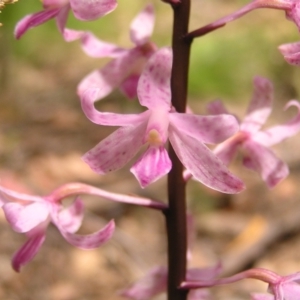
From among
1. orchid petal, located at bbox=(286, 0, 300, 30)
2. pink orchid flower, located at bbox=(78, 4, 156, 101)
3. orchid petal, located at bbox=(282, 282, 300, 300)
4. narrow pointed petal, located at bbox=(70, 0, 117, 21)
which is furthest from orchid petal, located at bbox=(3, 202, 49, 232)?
orchid petal, located at bbox=(286, 0, 300, 30)

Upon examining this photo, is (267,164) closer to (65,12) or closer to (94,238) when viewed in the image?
(94,238)

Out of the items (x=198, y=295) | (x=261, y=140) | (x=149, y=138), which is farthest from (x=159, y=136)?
(x=198, y=295)

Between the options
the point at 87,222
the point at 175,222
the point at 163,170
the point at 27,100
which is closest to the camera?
the point at 163,170

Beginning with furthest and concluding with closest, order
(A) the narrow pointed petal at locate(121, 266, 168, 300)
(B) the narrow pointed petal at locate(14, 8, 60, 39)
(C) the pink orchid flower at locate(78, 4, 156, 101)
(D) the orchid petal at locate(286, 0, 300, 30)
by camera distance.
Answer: (A) the narrow pointed petal at locate(121, 266, 168, 300), (C) the pink orchid flower at locate(78, 4, 156, 101), (B) the narrow pointed petal at locate(14, 8, 60, 39), (D) the orchid petal at locate(286, 0, 300, 30)

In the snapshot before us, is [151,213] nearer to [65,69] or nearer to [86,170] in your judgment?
[86,170]

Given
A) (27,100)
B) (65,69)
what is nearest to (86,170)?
(27,100)

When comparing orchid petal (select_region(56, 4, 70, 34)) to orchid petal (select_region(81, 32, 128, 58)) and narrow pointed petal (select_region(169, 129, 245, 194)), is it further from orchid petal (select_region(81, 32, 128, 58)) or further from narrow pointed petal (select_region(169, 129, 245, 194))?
narrow pointed petal (select_region(169, 129, 245, 194))

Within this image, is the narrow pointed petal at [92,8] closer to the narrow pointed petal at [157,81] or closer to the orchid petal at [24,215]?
the narrow pointed petal at [157,81]
